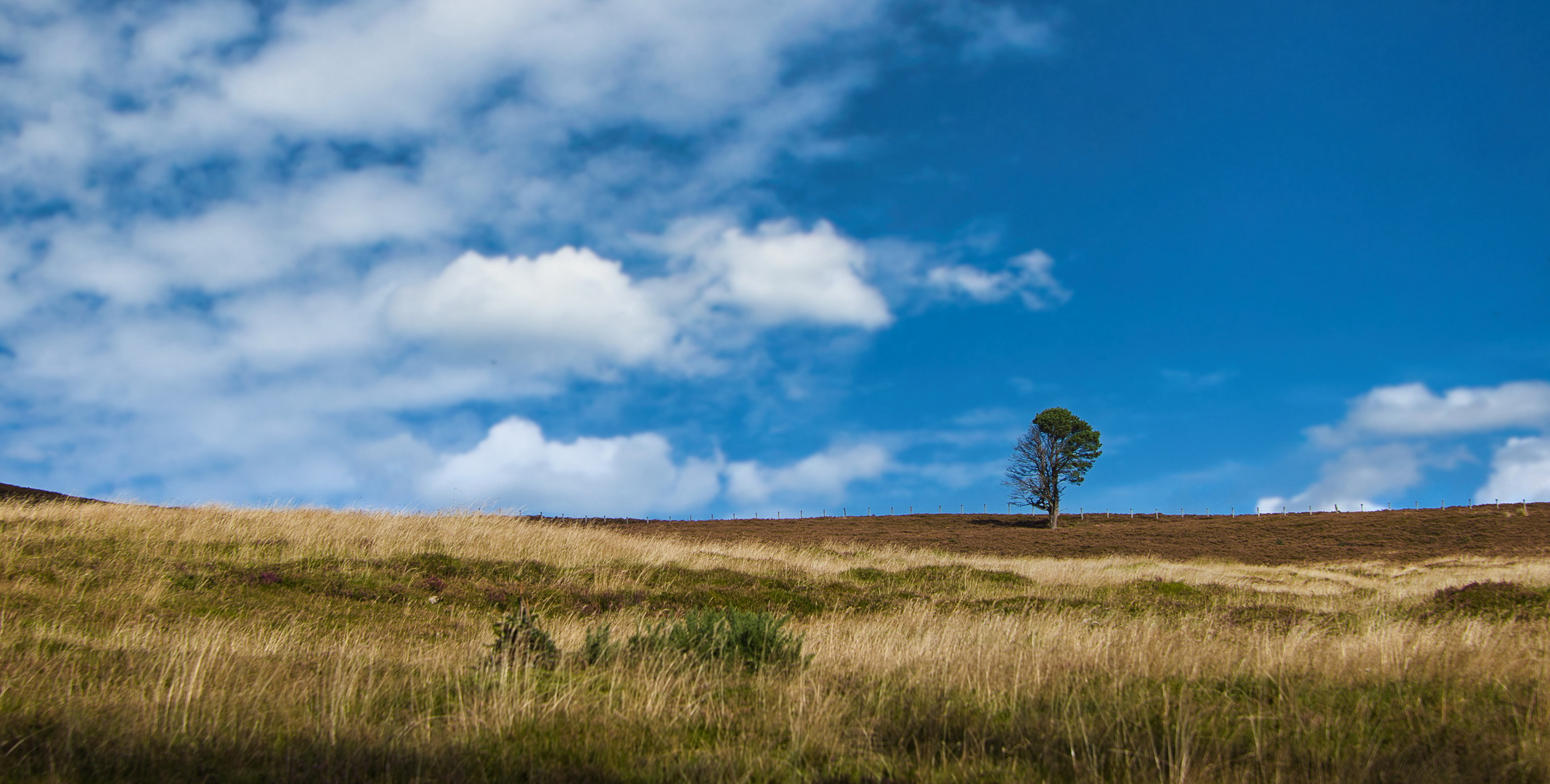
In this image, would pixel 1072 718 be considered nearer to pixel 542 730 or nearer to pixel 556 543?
pixel 542 730

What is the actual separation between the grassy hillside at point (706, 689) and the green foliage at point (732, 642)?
0.05 metres

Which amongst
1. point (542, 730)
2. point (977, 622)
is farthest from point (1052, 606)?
point (542, 730)

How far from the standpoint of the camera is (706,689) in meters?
6.68

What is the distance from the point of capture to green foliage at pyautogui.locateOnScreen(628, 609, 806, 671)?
805 centimetres

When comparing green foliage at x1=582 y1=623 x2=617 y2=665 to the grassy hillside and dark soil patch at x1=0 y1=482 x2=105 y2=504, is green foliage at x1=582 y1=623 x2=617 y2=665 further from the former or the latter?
dark soil patch at x1=0 y1=482 x2=105 y2=504

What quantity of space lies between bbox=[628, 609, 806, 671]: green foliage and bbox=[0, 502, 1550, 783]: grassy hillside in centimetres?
5

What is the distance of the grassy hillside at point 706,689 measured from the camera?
4.87 meters

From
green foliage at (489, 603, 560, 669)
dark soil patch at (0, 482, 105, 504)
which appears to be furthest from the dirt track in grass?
green foliage at (489, 603, 560, 669)

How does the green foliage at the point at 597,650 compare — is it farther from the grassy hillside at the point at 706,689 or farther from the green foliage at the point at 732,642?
the green foliage at the point at 732,642

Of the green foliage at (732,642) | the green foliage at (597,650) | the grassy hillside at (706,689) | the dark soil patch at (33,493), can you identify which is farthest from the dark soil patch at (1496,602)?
the dark soil patch at (33,493)

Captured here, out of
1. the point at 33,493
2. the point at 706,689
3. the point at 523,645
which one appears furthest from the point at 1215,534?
the point at 33,493

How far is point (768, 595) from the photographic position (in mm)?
17406

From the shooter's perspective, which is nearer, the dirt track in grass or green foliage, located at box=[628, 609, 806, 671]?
green foliage, located at box=[628, 609, 806, 671]

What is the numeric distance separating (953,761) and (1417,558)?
141ft
